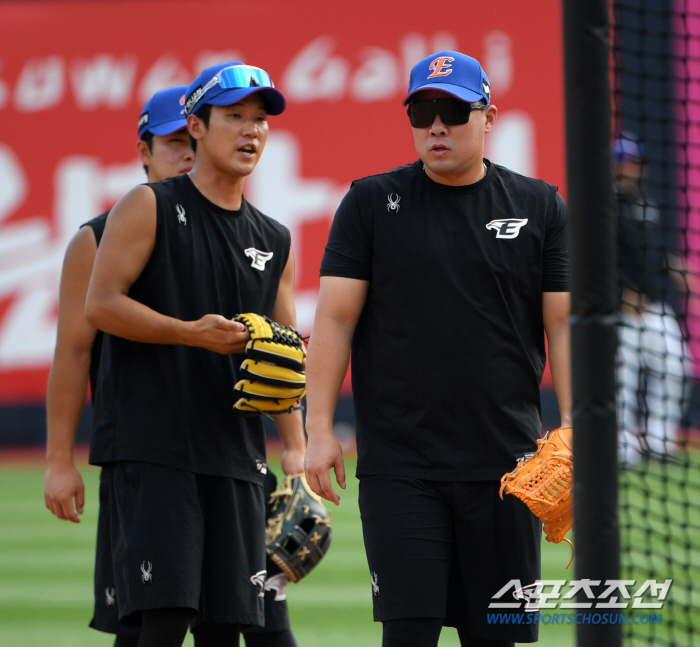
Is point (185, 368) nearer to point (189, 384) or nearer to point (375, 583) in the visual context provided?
point (189, 384)

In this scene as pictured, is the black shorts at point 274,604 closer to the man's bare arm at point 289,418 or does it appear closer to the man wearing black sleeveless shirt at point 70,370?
the man's bare arm at point 289,418

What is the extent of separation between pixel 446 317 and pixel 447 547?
0.75 m

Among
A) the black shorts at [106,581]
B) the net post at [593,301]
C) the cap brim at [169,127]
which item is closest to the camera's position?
the net post at [593,301]

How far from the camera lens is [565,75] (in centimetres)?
245

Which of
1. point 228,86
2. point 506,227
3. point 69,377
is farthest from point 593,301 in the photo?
point 69,377

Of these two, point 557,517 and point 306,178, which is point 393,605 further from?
point 306,178

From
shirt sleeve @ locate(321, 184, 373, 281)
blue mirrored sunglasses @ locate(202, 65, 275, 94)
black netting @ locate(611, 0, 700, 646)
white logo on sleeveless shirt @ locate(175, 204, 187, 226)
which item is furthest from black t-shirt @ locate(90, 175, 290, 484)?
black netting @ locate(611, 0, 700, 646)

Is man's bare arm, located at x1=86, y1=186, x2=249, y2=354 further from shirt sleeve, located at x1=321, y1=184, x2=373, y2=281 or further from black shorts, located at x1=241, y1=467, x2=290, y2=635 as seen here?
black shorts, located at x1=241, y1=467, x2=290, y2=635

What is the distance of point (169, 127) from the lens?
4711 mm

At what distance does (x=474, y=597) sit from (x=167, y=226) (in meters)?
1.68

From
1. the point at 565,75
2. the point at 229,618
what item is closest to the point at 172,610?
the point at 229,618

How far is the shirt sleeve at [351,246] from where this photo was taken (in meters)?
3.73

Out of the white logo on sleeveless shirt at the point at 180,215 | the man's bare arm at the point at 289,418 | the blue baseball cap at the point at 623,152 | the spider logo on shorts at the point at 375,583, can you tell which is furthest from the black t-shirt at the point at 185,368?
the blue baseball cap at the point at 623,152

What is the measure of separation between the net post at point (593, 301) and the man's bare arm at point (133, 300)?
1702mm
